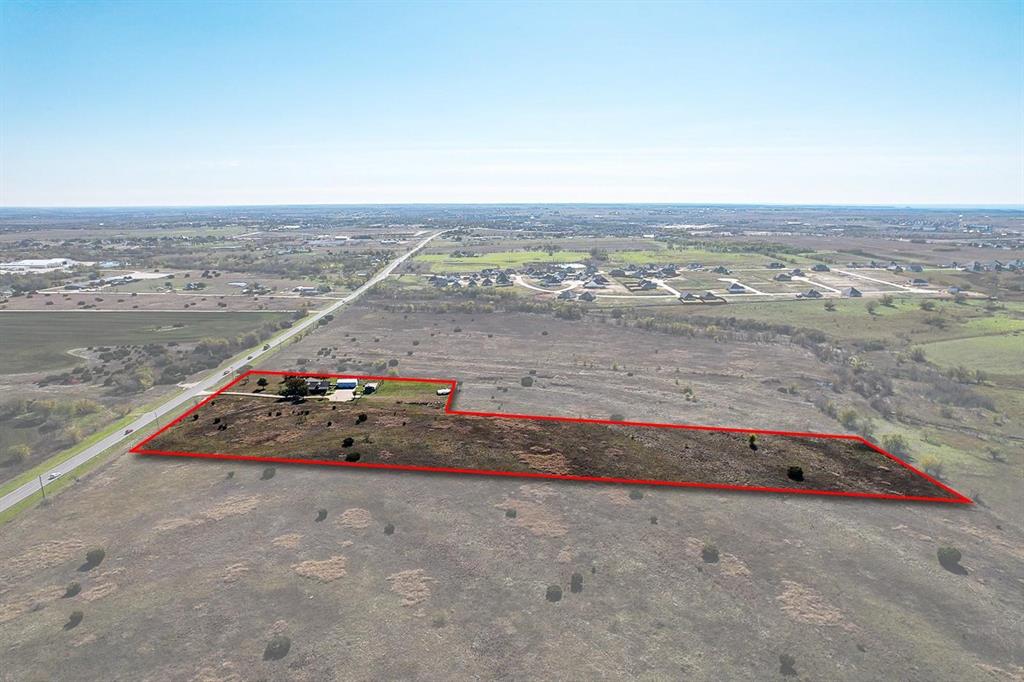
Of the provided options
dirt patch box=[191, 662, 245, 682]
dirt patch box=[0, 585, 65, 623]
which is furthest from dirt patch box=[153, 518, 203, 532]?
dirt patch box=[191, 662, 245, 682]

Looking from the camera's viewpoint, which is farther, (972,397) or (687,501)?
(972,397)

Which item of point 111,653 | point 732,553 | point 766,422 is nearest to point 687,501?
point 732,553

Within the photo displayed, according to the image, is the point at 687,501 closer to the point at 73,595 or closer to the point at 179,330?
the point at 73,595

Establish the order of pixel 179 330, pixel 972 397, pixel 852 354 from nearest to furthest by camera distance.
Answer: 1. pixel 972 397
2. pixel 852 354
3. pixel 179 330

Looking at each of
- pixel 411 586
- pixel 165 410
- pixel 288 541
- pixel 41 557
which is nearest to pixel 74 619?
pixel 41 557

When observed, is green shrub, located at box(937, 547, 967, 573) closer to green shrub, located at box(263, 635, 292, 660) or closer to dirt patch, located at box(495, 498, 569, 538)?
dirt patch, located at box(495, 498, 569, 538)

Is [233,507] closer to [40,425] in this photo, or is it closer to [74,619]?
[74,619]
